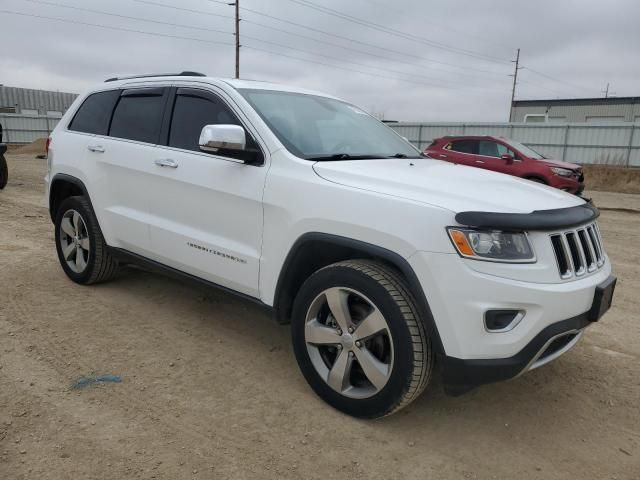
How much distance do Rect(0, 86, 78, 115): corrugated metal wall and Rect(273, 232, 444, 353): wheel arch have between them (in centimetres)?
4556

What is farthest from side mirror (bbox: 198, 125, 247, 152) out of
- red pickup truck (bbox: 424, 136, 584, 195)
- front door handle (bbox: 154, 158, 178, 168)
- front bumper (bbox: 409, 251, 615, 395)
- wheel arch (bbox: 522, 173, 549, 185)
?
wheel arch (bbox: 522, 173, 549, 185)

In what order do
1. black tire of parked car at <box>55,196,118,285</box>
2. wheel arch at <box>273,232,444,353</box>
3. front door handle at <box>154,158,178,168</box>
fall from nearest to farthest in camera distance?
wheel arch at <box>273,232,444,353</box> → front door handle at <box>154,158,178,168</box> → black tire of parked car at <box>55,196,118,285</box>

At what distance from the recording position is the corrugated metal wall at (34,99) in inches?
1674

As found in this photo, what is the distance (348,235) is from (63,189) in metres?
3.41

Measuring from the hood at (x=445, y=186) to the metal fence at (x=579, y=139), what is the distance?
835 inches

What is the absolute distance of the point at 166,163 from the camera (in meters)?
3.65

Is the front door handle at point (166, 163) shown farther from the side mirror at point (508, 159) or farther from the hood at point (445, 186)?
the side mirror at point (508, 159)

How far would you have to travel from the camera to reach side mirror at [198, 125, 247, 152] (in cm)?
299

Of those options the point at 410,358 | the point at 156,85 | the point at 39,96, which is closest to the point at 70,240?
the point at 156,85

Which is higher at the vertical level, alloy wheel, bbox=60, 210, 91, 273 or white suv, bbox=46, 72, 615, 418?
white suv, bbox=46, 72, 615, 418

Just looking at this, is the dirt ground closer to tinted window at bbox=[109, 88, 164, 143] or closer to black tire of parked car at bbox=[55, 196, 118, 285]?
black tire of parked car at bbox=[55, 196, 118, 285]

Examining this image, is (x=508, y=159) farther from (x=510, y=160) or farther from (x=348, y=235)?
(x=348, y=235)

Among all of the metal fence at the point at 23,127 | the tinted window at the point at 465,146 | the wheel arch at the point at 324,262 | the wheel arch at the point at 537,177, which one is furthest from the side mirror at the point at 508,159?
the metal fence at the point at 23,127

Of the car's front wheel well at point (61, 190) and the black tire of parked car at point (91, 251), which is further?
the car's front wheel well at point (61, 190)
